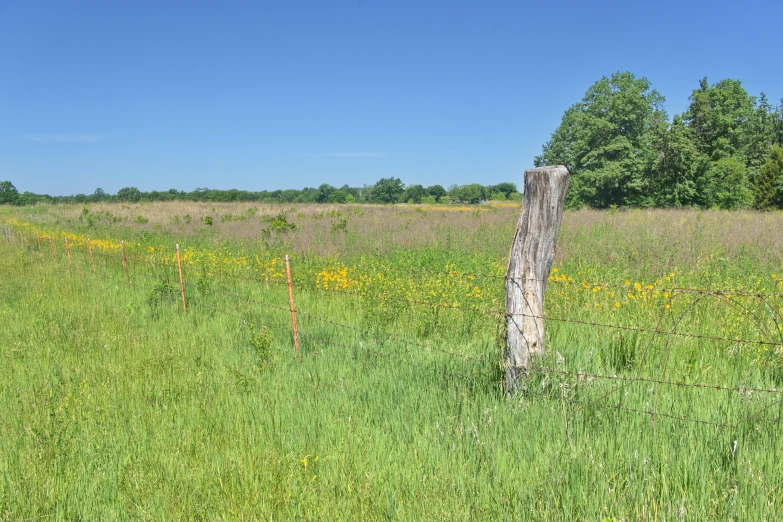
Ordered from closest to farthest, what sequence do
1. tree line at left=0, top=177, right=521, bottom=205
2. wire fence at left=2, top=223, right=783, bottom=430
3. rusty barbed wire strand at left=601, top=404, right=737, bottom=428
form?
rusty barbed wire strand at left=601, top=404, right=737, bottom=428 < wire fence at left=2, top=223, right=783, bottom=430 < tree line at left=0, top=177, right=521, bottom=205

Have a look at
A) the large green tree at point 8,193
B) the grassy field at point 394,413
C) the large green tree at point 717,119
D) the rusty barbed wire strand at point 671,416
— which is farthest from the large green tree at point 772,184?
the large green tree at point 8,193

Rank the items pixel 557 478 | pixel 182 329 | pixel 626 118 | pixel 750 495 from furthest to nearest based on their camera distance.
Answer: pixel 626 118 → pixel 182 329 → pixel 557 478 → pixel 750 495

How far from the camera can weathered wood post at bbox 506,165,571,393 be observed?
3383mm

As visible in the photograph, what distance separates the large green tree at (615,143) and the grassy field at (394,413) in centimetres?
3447

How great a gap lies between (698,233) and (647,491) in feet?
37.0

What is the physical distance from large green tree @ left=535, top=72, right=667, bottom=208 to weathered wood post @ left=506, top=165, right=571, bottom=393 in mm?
38978

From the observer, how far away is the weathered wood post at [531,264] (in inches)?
133

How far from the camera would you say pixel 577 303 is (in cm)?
647

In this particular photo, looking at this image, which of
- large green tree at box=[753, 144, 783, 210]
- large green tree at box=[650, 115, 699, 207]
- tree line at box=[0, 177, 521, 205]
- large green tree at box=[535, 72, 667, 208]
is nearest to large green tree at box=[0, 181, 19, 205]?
tree line at box=[0, 177, 521, 205]

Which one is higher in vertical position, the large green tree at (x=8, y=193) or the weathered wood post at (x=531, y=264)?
the large green tree at (x=8, y=193)

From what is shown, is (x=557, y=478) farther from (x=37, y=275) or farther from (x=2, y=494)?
(x=37, y=275)

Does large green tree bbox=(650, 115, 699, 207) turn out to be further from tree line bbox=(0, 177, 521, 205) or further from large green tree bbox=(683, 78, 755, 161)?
tree line bbox=(0, 177, 521, 205)

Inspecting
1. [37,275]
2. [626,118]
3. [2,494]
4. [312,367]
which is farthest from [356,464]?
[626,118]

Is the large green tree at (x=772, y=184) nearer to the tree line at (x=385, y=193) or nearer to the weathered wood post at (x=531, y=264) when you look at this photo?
the weathered wood post at (x=531, y=264)
